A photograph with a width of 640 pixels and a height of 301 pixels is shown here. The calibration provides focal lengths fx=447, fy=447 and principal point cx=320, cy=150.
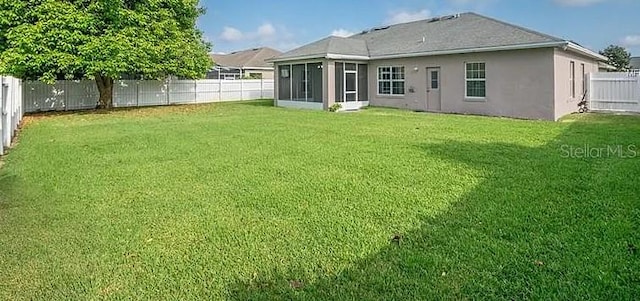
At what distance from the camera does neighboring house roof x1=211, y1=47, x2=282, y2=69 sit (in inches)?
1757

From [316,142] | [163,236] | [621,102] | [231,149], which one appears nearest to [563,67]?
[621,102]

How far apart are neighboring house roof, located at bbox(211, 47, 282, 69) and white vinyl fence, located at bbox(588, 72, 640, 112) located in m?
29.8

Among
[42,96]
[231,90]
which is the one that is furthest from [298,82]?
[42,96]

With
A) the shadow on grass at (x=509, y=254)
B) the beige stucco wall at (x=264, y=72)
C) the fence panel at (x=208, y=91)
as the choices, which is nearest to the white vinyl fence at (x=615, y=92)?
the shadow on grass at (x=509, y=254)

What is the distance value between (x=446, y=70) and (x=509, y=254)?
52.9 ft

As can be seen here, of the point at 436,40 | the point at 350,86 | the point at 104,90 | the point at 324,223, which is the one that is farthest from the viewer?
the point at 104,90

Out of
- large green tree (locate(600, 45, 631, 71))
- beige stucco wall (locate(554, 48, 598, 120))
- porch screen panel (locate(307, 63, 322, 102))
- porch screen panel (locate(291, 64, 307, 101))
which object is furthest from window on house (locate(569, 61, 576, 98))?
large green tree (locate(600, 45, 631, 71))

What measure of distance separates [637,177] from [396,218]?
3952 mm

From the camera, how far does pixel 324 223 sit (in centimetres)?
470

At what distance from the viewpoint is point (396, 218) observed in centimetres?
480

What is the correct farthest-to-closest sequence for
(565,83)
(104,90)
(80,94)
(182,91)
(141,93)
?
(182,91), (141,93), (80,94), (104,90), (565,83)

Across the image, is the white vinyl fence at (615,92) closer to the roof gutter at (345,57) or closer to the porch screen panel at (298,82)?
the roof gutter at (345,57)

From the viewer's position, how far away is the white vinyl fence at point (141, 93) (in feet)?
70.8

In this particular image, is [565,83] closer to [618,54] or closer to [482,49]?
[482,49]
